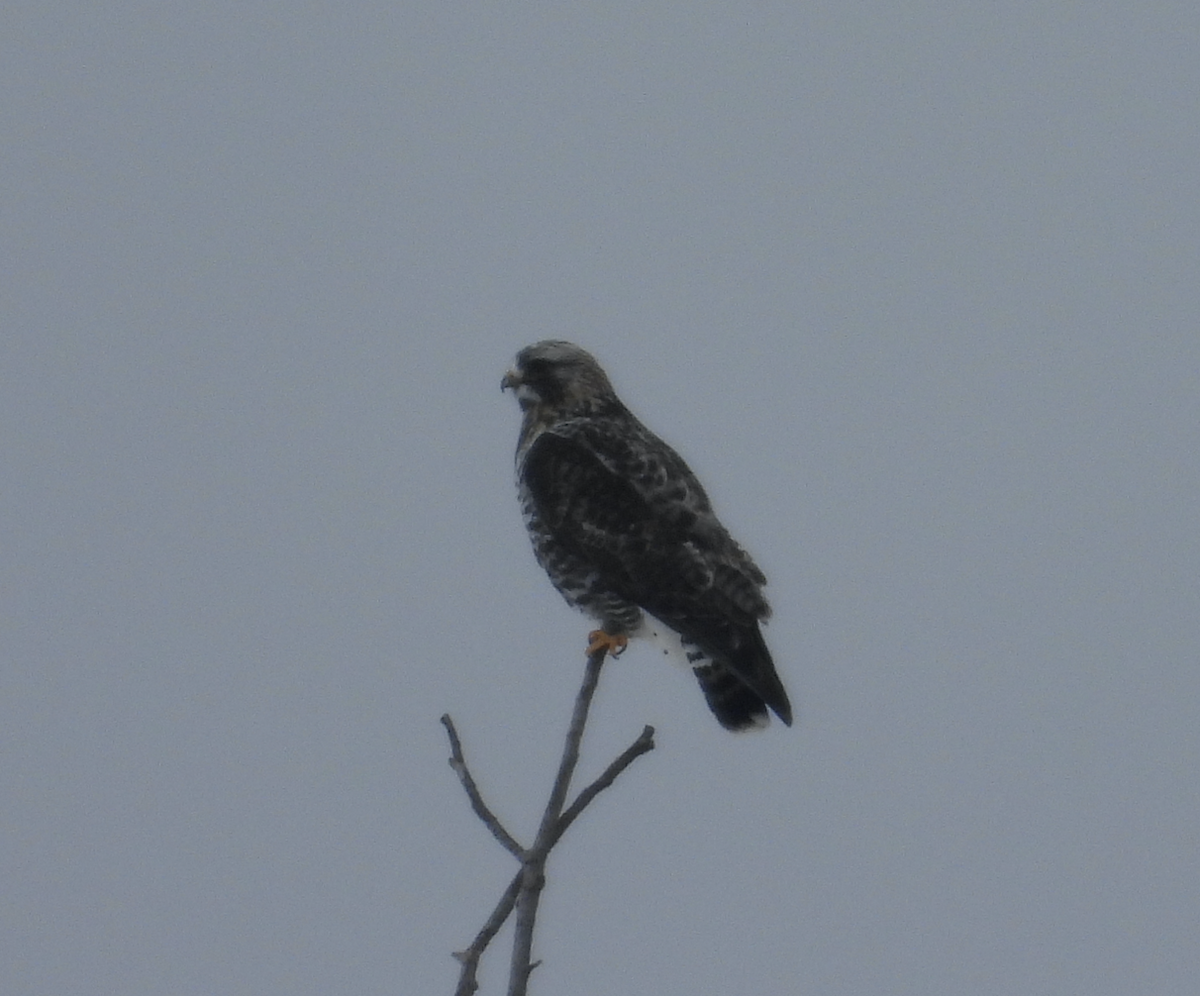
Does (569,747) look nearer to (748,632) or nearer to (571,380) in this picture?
(748,632)

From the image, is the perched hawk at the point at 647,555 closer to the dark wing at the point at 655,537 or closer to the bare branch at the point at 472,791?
Answer: the dark wing at the point at 655,537

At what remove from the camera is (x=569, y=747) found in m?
4.27

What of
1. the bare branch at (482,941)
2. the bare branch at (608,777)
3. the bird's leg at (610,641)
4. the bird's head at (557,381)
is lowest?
the bare branch at (482,941)

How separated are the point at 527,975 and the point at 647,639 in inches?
157

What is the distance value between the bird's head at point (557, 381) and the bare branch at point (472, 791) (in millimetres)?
4255

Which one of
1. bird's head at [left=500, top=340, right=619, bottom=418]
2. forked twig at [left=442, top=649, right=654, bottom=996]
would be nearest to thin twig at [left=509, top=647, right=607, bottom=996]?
forked twig at [left=442, top=649, right=654, bottom=996]

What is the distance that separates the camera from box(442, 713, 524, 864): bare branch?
4.14 metres

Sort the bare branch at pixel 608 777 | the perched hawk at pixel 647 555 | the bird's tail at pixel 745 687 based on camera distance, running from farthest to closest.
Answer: the perched hawk at pixel 647 555 → the bird's tail at pixel 745 687 → the bare branch at pixel 608 777

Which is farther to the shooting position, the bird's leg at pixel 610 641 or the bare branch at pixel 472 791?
the bird's leg at pixel 610 641

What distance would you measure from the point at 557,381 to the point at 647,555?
1446mm

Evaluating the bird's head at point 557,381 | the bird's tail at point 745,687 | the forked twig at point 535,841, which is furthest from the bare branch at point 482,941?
the bird's head at point 557,381

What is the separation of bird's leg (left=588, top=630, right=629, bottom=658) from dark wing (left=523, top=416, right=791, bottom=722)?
0.51 feet

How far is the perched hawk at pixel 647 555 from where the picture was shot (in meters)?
7.00

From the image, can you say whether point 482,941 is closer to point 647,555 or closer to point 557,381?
point 647,555
